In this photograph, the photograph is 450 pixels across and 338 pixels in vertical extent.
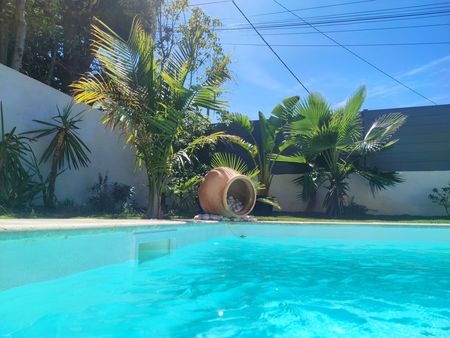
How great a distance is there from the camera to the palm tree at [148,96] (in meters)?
6.92

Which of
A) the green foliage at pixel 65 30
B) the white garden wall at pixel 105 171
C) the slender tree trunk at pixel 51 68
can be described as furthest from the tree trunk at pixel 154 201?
the slender tree trunk at pixel 51 68

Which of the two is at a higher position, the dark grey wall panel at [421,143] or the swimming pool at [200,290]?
the dark grey wall panel at [421,143]

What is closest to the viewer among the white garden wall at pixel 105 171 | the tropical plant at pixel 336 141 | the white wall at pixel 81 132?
the white wall at pixel 81 132

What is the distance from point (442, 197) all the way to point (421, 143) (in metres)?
1.86

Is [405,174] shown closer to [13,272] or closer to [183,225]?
[183,225]

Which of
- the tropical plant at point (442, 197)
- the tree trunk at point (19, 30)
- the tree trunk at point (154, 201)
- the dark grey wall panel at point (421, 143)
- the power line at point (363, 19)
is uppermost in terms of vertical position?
the power line at point (363, 19)

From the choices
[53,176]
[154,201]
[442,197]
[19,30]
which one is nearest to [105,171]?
[53,176]

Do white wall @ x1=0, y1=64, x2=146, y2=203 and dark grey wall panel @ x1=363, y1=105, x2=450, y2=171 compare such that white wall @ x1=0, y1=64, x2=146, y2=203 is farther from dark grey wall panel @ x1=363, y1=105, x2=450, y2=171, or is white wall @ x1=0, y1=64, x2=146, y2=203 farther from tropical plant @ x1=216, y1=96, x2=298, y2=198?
dark grey wall panel @ x1=363, y1=105, x2=450, y2=171

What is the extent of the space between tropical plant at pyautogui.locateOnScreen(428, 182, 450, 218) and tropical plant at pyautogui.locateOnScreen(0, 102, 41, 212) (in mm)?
10398

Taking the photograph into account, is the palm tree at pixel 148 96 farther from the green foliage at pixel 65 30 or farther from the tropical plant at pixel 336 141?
the green foliage at pixel 65 30

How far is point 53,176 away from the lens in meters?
7.64

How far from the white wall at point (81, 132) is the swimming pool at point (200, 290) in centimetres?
429

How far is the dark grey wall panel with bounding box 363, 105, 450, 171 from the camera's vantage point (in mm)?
11258

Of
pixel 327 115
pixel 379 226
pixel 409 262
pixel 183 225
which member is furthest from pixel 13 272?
pixel 327 115
